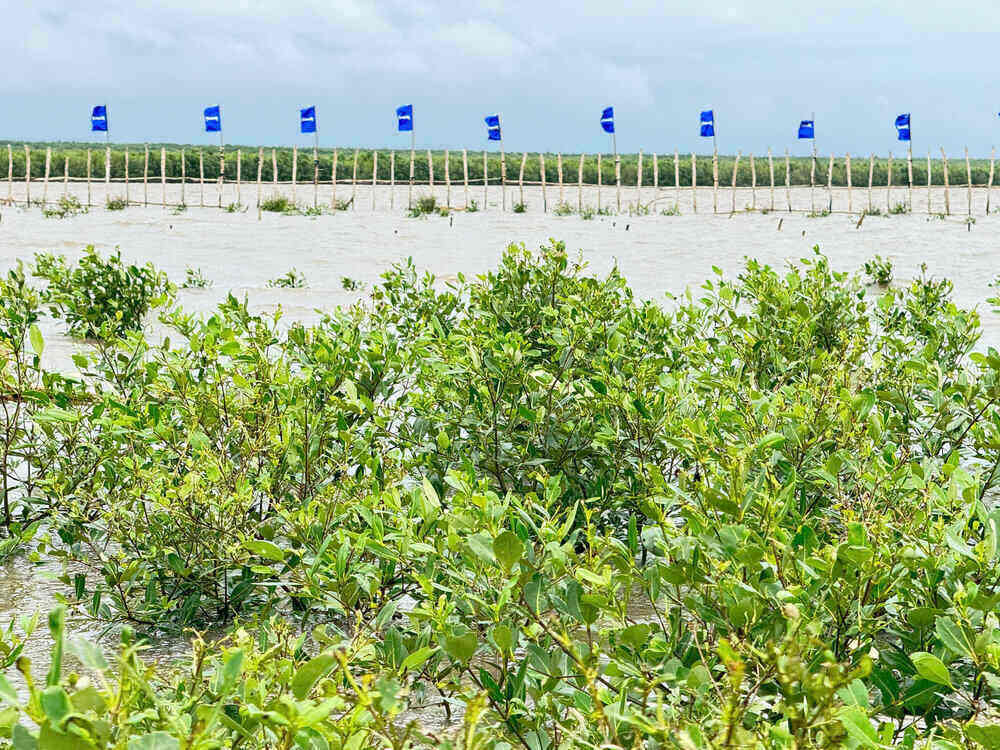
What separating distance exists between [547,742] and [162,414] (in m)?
2.02

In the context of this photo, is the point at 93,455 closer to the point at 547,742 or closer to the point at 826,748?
the point at 547,742

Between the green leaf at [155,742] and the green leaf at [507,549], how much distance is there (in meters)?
0.71

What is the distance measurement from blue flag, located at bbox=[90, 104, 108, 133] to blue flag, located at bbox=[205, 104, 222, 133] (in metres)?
3.15

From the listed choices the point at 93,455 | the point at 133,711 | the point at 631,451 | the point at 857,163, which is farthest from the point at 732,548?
the point at 857,163

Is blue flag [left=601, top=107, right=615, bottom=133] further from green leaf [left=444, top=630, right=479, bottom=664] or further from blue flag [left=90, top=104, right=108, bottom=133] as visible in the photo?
green leaf [left=444, top=630, right=479, bottom=664]

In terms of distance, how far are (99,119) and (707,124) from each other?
17.4 metres

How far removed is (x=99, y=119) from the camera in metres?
28.9

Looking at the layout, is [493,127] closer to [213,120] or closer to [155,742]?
[213,120]

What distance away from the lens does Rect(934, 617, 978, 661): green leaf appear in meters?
1.64

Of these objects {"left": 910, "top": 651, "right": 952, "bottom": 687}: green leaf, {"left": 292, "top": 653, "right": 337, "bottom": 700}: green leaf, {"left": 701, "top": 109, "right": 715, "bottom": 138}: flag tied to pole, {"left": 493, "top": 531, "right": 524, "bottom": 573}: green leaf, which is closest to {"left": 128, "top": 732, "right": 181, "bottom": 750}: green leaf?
{"left": 292, "top": 653, "right": 337, "bottom": 700}: green leaf

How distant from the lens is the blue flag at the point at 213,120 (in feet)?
90.8

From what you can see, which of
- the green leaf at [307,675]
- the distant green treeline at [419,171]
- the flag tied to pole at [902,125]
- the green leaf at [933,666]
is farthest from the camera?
the distant green treeline at [419,171]

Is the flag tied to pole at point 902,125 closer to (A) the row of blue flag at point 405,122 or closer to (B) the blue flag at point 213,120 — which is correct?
(A) the row of blue flag at point 405,122

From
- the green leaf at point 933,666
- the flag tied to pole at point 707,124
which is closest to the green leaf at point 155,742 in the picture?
the green leaf at point 933,666
